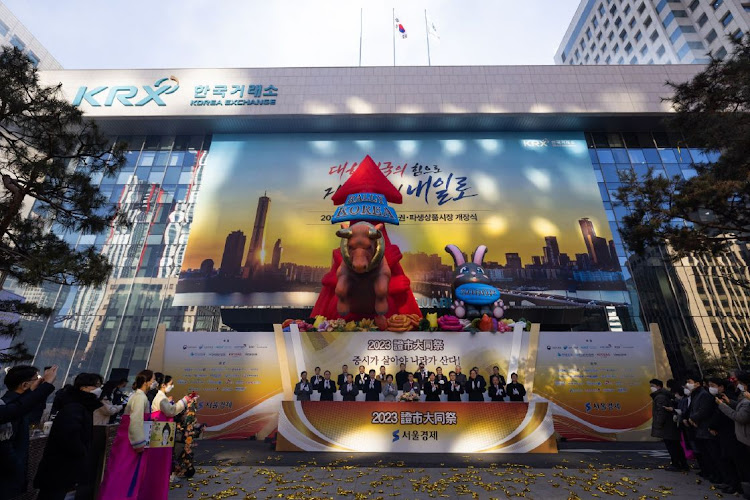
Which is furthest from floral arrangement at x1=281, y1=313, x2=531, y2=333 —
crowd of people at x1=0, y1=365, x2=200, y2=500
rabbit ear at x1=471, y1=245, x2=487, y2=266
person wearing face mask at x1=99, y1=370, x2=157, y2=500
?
person wearing face mask at x1=99, y1=370, x2=157, y2=500

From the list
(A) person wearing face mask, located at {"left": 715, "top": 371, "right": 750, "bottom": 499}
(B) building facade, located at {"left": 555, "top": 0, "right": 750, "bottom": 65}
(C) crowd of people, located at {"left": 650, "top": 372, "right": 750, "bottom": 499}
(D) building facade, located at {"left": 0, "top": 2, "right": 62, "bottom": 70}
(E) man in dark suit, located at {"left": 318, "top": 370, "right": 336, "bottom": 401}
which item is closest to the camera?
(A) person wearing face mask, located at {"left": 715, "top": 371, "right": 750, "bottom": 499}

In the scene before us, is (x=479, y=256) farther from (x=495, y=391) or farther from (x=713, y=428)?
(x=713, y=428)

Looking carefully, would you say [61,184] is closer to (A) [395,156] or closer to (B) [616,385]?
(B) [616,385]

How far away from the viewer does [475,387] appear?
7.83m

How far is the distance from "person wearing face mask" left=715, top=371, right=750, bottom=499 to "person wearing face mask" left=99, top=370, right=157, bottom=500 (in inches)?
250

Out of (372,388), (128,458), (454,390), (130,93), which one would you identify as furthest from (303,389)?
(130,93)

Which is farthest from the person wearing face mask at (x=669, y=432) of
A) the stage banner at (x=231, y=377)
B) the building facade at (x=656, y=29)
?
the building facade at (x=656, y=29)

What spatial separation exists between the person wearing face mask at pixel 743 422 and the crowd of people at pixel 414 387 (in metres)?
3.58

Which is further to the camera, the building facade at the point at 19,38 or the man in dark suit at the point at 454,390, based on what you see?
the building facade at the point at 19,38

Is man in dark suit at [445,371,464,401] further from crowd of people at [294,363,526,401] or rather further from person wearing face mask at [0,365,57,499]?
person wearing face mask at [0,365,57,499]

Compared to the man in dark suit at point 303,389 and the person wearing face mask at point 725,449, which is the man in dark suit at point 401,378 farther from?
the person wearing face mask at point 725,449

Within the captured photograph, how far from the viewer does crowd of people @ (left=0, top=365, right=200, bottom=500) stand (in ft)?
9.29

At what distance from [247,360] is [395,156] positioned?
13.7m

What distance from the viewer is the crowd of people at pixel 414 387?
7680mm
